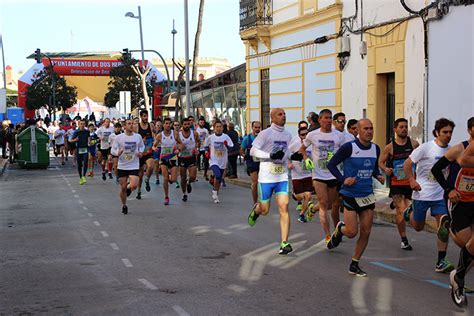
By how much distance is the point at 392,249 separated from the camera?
11273 millimetres

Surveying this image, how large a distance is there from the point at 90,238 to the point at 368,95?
11.1 m

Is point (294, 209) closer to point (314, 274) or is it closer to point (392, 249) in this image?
point (392, 249)

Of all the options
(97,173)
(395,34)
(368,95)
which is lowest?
(97,173)

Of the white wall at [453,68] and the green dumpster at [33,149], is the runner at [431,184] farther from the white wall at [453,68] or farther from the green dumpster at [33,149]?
the green dumpster at [33,149]

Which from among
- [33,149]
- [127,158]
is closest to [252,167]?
[127,158]

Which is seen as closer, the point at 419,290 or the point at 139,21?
the point at 419,290

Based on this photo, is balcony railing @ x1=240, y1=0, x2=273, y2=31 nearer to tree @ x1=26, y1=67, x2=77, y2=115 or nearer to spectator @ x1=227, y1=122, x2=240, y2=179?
spectator @ x1=227, y1=122, x2=240, y2=179

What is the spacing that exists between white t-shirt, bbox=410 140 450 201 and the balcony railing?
1957 centimetres

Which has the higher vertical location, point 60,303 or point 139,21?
point 139,21

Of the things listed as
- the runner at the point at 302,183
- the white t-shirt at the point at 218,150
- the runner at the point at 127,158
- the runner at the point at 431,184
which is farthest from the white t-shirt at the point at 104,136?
the runner at the point at 431,184

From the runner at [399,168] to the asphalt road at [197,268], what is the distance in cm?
46

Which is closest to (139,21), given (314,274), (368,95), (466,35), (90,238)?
(368,95)

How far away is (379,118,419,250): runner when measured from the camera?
1110 cm

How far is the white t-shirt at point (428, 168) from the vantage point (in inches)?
380
